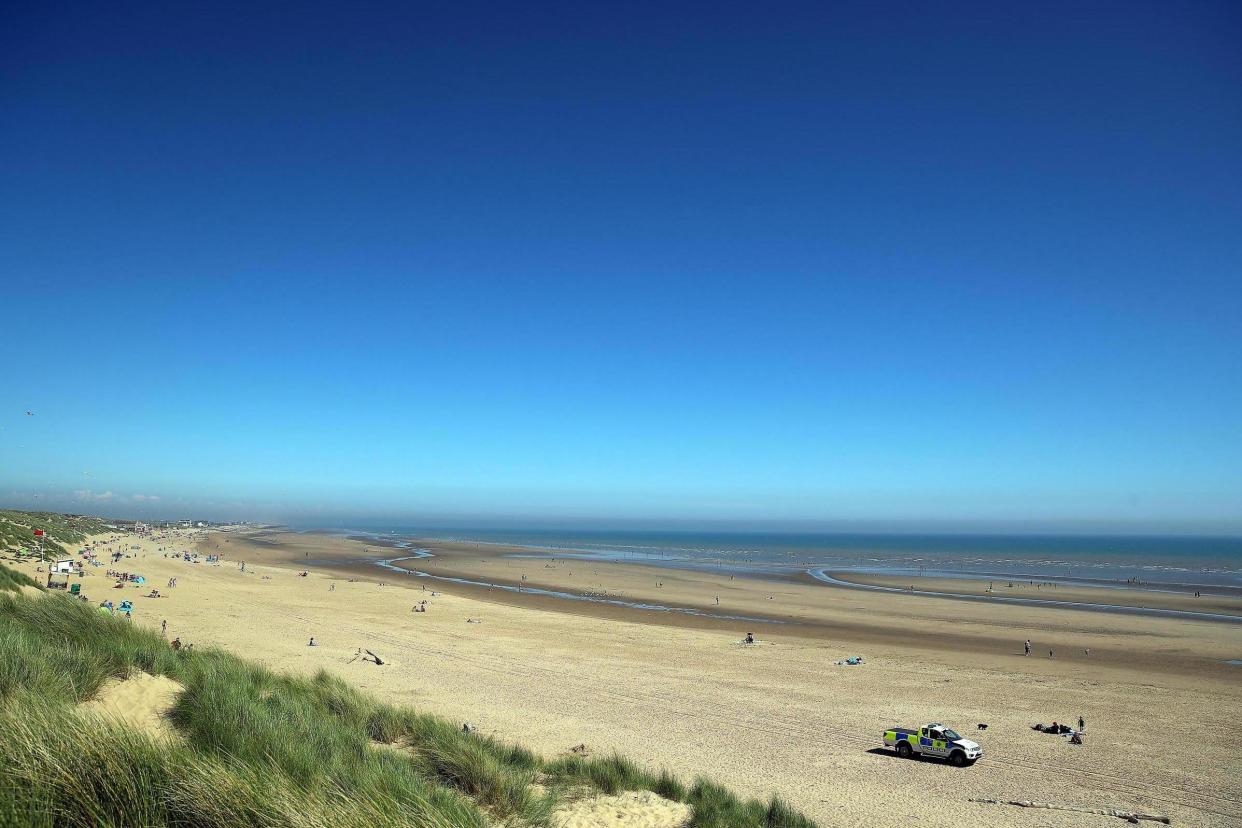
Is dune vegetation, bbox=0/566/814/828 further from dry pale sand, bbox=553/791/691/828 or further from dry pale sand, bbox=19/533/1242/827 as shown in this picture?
dry pale sand, bbox=19/533/1242/827

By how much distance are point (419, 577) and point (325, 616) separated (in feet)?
90.3

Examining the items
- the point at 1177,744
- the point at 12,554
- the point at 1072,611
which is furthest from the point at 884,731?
the point at 12,554

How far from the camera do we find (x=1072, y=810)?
13.7 metres

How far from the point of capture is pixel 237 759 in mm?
5871

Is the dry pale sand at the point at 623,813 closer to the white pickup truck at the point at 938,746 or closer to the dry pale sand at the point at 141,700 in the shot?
the dry pale sand at the point at 141,700

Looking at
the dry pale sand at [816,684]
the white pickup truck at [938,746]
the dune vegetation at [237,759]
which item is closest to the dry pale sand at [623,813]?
the dune vegetation at [237,759]

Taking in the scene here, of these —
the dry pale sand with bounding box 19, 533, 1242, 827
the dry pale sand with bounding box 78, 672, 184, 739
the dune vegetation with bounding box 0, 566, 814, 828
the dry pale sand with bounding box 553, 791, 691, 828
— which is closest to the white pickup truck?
the dry pale sand with bounding box 19, 533, 1242, 827

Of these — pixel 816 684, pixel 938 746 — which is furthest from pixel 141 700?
pixel 816 684

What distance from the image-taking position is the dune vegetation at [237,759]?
4.54 meters

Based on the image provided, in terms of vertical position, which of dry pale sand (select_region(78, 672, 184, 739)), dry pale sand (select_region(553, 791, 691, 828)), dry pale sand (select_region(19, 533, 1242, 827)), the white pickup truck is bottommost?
dry pale sand (select_region(19, 533, 1242, 827))

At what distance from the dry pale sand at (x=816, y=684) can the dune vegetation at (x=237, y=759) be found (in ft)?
15.0

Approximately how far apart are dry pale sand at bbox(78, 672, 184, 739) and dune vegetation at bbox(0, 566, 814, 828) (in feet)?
0.47

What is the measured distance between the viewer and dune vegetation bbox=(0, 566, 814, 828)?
4.54 metres

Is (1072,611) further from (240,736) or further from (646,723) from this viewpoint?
(240,736)
